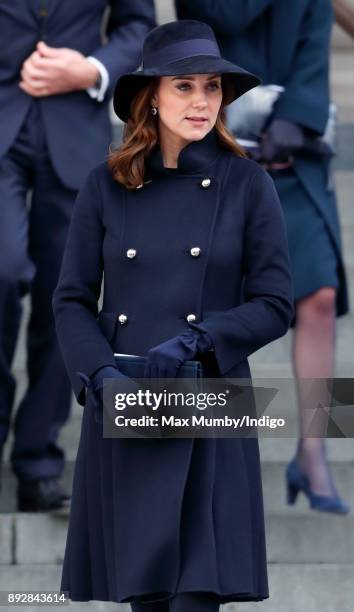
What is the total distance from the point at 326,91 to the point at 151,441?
6.13ft

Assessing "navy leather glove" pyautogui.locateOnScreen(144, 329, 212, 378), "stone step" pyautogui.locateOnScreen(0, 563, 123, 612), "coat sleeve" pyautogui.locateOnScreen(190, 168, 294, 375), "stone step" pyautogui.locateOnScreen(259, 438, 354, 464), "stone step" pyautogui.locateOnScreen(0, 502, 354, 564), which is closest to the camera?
"navy leather glove" pyautogui.locateOnScreen(144, 329, 212, 378)

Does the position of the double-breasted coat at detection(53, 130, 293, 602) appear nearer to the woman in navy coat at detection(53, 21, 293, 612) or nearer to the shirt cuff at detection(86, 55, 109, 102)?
the woman in navy coat at detection(53, 21, 293, 612)

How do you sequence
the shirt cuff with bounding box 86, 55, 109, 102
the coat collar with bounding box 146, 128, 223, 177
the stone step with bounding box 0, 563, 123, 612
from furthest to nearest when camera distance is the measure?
the shirt cuff with bounding box 86, 55, 109, 102
the stone step with bounding box 0, 563, 123, 612
the coat collar with bounding box 146, 128, 223, 177

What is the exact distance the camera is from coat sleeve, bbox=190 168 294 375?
3.72 metres

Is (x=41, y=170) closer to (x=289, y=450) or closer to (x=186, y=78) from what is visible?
(x=289, y=450)

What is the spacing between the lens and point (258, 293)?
3777 mm

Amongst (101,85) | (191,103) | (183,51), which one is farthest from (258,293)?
(101,85)

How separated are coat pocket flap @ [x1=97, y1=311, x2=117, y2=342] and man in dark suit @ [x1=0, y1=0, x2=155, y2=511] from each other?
4.16 feet

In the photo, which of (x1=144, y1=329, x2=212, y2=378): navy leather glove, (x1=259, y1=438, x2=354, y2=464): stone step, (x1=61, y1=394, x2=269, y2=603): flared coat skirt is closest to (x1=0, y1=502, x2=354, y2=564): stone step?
(x1=259, y1=438, x2=354, y2=464): stone step

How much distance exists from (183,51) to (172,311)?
1.86ft

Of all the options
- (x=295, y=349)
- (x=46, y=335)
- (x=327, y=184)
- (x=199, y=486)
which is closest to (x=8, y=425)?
(x=46, y=335)

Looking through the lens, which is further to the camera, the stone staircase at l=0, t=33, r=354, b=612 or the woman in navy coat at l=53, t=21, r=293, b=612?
the stone staircase at l=0, t=33, r=354, b=612

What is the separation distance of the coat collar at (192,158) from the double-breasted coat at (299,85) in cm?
132

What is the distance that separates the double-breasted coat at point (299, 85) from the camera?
517 cm
